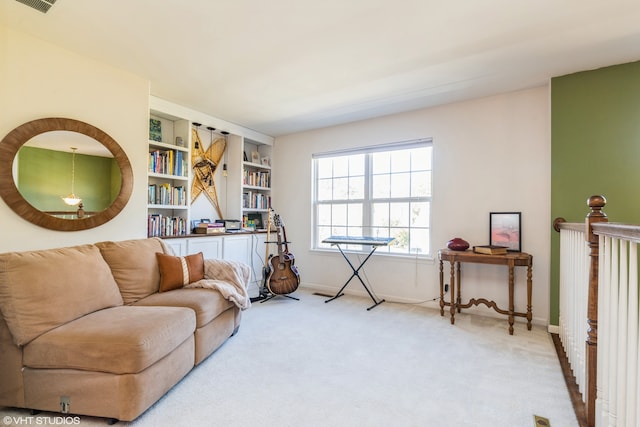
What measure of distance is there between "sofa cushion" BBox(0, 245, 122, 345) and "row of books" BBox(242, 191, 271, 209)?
2554 millimetres

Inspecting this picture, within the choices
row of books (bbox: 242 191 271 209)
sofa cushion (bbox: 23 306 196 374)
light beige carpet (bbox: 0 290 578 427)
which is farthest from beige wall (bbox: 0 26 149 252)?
row of books (bbox: 242 191 271 209)

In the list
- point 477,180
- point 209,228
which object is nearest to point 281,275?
point 209,228

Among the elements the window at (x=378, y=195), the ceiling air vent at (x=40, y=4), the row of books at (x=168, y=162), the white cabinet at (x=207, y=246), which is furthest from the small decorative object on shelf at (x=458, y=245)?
the ceiling air vent at (x=40, y=4)

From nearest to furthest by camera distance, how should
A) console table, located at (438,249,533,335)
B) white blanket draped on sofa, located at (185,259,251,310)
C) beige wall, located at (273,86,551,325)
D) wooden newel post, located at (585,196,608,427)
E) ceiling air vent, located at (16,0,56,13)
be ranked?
wooden newel post, located at (585,196,608,427)
ceiling air vent, located at (16,0,56,13)
white blanket draped on sofa, located at (185,259,251,310)
console table, located at (438,249,533,335)
beige wall, located at (273,86,551,325)

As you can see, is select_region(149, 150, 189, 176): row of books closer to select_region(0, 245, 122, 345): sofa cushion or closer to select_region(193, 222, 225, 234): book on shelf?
select_region(193, 222, 225, 234): book on shelf

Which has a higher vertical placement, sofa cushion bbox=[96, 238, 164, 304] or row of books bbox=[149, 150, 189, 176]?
row of books bbox=[149, 150, 189, 176]

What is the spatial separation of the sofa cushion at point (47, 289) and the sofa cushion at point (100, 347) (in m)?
0.09

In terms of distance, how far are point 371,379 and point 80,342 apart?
5.77 ft

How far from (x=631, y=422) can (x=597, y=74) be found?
9.71 feet

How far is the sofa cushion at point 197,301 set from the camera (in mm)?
2244

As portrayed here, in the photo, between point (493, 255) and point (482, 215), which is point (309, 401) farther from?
point (482, 215)

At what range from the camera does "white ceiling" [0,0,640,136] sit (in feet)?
6.51

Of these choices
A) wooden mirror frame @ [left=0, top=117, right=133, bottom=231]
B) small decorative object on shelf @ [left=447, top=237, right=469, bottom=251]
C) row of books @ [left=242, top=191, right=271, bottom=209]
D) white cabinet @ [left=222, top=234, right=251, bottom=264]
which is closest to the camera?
wooden mirror frame @ [left=0, top=117, right=133, bottom=231]

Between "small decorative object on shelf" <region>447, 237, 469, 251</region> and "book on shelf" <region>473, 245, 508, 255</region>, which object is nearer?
"book on shelf" <region>473, 245, 508, 255</region>
